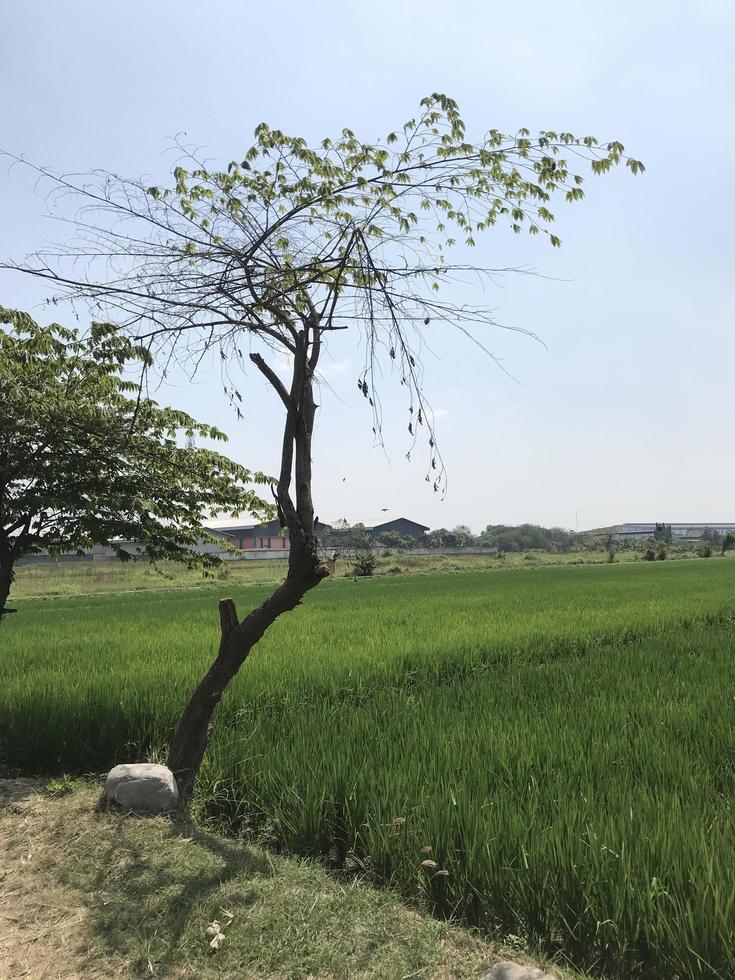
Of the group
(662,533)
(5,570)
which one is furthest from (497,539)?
(5,570)

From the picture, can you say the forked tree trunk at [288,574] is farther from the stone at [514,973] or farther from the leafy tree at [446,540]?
the leafy tree at [446,540]

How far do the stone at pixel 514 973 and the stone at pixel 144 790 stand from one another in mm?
2563

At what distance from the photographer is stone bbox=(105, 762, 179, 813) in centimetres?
425

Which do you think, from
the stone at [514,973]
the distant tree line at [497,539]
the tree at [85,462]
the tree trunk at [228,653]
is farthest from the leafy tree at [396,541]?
the stone at [514,973]

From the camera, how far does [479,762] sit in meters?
4.14

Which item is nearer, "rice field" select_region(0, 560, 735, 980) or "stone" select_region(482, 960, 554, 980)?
"stone" select_region(482, 960, 554, 980)

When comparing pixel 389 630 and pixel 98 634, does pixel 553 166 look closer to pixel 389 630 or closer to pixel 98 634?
pixel 389 630

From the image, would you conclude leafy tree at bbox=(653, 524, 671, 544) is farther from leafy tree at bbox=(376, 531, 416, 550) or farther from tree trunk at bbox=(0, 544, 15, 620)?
tree trunk at bbox=(0, 544, 15, 620)

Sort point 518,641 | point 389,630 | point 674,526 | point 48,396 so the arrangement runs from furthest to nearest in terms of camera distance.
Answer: point 674,526
point 389,630
point 518,641
point 48,396

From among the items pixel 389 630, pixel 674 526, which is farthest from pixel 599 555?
pixel 674 526

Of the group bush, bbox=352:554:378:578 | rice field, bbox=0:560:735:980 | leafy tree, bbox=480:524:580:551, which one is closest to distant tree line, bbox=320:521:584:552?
leafy tree, bbox=480:524:580:551

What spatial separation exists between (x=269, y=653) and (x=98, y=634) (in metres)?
5.16

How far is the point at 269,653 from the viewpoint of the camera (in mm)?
9086

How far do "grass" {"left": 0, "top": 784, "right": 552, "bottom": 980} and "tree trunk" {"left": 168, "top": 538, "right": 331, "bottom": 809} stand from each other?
20.7 inches
